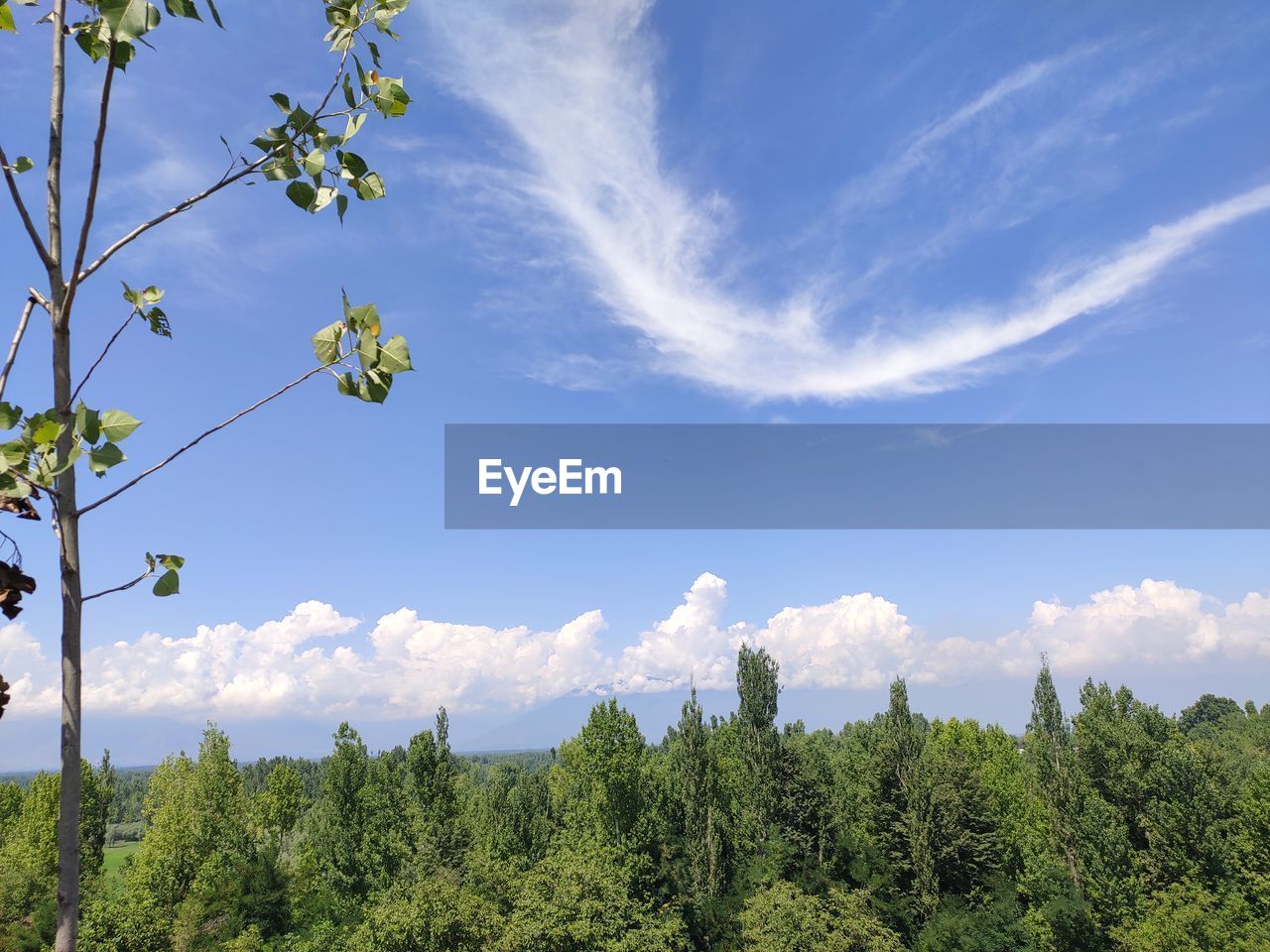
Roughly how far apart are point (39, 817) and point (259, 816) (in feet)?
37.7

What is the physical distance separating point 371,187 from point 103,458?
119 cm

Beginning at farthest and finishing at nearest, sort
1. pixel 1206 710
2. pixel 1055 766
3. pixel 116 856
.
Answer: pixel 1206 710, pixel 116 856, pixel 1055 766

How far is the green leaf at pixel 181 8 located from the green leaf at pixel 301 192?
50 cm

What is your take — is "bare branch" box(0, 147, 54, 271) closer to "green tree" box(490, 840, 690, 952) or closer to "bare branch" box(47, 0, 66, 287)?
"bare branch" box(47, 0, 66, 287)

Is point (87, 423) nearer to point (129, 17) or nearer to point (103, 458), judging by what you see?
point (103, 458)

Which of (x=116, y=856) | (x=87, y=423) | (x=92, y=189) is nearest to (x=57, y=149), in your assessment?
(x=92, y=189)

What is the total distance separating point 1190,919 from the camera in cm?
2422

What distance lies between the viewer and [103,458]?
1.90m

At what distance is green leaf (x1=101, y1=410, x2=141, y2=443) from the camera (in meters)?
1.91

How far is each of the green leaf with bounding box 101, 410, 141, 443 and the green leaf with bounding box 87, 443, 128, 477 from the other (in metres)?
0.03

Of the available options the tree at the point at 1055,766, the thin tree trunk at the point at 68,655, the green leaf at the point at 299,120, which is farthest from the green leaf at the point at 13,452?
the tree at the point at 1055,766

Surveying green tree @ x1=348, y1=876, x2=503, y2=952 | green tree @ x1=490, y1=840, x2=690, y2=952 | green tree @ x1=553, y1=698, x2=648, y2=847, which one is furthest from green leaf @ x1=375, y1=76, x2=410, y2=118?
green tree @ x1=553, y1=698, x2=648, y2=847

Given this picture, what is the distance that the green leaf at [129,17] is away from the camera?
1791 mm

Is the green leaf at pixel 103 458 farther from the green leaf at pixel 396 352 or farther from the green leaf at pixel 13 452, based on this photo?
the green leaf at pixel 396 352
